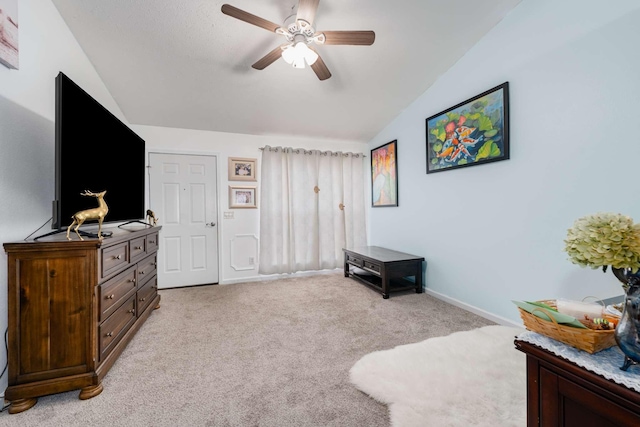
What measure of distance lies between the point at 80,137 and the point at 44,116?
461mm

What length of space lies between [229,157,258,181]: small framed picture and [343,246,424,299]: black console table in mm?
1927

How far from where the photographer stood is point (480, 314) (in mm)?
2590

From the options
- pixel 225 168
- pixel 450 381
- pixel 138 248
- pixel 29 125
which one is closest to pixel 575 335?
pixel 450 381

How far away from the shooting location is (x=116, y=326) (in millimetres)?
1852

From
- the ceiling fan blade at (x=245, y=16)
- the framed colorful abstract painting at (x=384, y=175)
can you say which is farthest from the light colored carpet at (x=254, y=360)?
the ceiling fan blade at (x=245, y=16)

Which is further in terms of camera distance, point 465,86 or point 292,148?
point 292,148

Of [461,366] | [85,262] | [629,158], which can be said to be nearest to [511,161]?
[629,158]

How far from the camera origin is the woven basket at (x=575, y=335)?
773mm

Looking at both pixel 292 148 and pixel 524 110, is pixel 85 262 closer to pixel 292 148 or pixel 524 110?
pixel 292 148

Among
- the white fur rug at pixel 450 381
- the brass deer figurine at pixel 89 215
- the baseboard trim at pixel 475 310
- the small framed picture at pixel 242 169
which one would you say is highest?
the small framed picture at pixel 242 169

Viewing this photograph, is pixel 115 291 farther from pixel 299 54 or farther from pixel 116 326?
pixel 299 54

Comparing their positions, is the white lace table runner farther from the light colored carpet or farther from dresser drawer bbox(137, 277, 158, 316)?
dresser drawer bbox(137, 277, 158, 316)

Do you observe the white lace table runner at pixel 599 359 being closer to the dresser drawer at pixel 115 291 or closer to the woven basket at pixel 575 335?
the woven basket at pixel 575 335

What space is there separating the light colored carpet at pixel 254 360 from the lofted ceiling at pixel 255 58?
237cm
